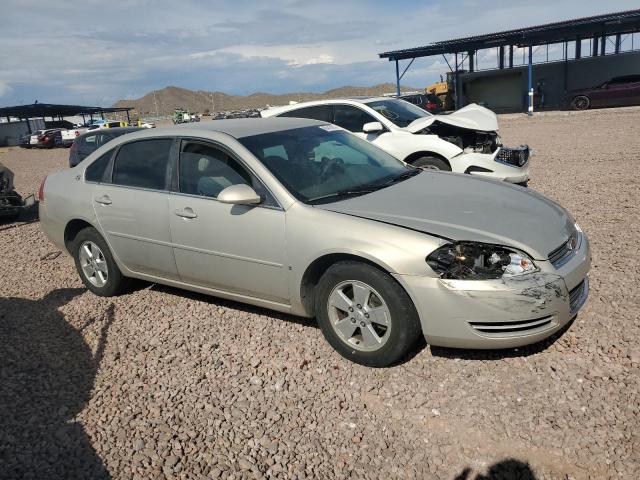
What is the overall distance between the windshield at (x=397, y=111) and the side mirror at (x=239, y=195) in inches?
209

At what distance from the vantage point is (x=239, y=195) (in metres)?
3.87

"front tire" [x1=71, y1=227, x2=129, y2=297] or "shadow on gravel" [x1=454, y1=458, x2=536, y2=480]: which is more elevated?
"front tire" [x1=71, y1=227, x2=129, y2=297]

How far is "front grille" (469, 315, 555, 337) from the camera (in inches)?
129

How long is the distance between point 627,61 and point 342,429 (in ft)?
113

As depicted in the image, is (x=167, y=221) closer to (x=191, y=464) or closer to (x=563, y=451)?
(x=191, y=464)

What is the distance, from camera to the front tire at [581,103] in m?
26.5

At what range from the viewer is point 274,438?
3068 millimetres

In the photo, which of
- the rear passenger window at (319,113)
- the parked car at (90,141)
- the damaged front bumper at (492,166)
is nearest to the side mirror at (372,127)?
the rear passenger window at (319,113)

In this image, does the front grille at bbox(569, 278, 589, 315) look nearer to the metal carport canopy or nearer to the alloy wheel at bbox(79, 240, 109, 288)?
the alloy wheel at bbox(79, 240, 109, 288)

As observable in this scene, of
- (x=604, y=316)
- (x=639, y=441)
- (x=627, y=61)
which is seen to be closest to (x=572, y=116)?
(x=627, y=61)

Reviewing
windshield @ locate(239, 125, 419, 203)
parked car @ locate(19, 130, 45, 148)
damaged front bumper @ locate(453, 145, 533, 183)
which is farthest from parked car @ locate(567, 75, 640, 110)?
parked car @ locate(19, 130, 45, 148)

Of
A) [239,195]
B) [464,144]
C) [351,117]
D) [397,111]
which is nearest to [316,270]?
[239,195]

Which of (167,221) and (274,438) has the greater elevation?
(167,221)

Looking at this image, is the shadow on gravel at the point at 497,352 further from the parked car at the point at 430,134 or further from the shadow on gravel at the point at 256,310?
the parked car at the point at 430,134
